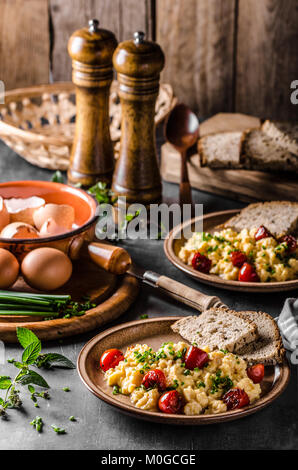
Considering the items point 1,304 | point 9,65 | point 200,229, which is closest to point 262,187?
point 200,229

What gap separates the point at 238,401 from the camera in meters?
1.45

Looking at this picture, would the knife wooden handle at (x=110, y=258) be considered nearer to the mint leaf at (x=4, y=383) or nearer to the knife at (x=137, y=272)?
the knife at (x=137, y=272)

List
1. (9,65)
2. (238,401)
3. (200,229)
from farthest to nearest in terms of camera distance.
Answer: (9,65) < (200,229) < (238,401)

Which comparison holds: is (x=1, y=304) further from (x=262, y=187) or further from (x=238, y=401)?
(x=262, y=187)

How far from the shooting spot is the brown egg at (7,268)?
1912 mm

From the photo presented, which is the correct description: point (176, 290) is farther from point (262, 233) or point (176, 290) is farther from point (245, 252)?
point (262, 233)

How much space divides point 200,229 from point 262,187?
0.42m

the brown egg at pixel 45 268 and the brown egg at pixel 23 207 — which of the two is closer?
the brown egg at pixel 45 268

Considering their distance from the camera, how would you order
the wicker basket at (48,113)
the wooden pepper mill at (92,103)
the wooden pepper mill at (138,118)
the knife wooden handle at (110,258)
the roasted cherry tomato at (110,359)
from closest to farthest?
the roasted cherry tomato at (110,359), the knife wooden handle at (110,258), the wooden pepper mill at (138,118), the wooden pepper mill at (92,103), the wicker basket at (48,113)

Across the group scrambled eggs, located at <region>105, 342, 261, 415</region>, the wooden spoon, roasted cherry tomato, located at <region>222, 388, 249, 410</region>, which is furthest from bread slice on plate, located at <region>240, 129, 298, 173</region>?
roasted cherry tomato, located at <region>222, 388, 249, 410</region>

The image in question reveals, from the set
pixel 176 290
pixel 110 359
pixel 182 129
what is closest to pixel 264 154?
pixel 182 129

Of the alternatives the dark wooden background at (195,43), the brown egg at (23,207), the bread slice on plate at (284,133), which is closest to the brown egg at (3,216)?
the brown egg at (23,207)

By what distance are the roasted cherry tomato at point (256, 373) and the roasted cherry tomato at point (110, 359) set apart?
1.05ft

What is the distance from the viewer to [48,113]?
10.4 ft
